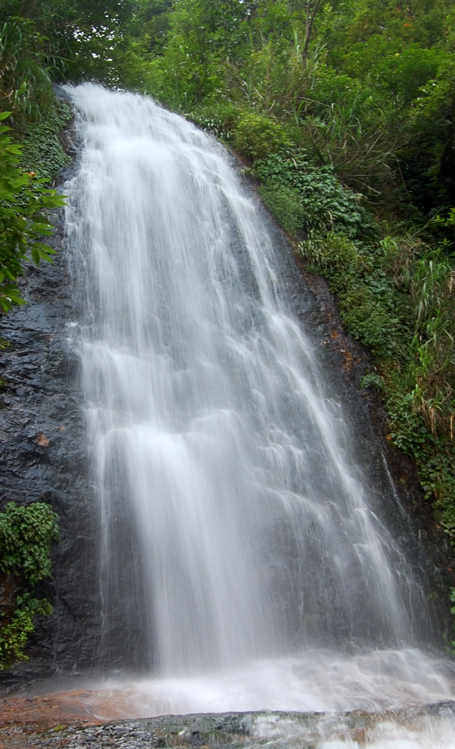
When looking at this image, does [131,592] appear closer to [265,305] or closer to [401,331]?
[265,305]

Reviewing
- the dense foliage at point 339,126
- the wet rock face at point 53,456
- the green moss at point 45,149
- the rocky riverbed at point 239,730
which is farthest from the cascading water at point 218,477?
the dense foliage at point 339,126

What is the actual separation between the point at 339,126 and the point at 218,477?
→ 898 cm

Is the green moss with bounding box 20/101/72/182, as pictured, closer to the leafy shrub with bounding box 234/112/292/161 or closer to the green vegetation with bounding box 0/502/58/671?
the leafy shrub with bounding box 234/112/292/161

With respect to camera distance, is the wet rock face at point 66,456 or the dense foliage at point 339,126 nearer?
the wet rock face at point 66,456

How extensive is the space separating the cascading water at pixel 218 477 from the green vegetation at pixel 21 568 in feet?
1.91

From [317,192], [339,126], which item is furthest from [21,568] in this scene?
[339,126]

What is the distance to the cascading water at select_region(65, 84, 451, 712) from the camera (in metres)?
5.40

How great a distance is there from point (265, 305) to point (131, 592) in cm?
486

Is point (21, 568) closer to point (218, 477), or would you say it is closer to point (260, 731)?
point (218, 477)

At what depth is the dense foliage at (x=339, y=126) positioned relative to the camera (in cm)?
849

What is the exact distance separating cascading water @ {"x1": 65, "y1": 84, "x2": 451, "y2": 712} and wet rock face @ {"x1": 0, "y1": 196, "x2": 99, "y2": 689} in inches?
7.1

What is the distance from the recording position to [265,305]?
29.0 feet

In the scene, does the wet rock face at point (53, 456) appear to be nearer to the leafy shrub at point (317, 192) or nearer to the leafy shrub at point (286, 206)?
the leafy shrub at point (286, 206)

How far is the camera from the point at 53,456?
5879mm
